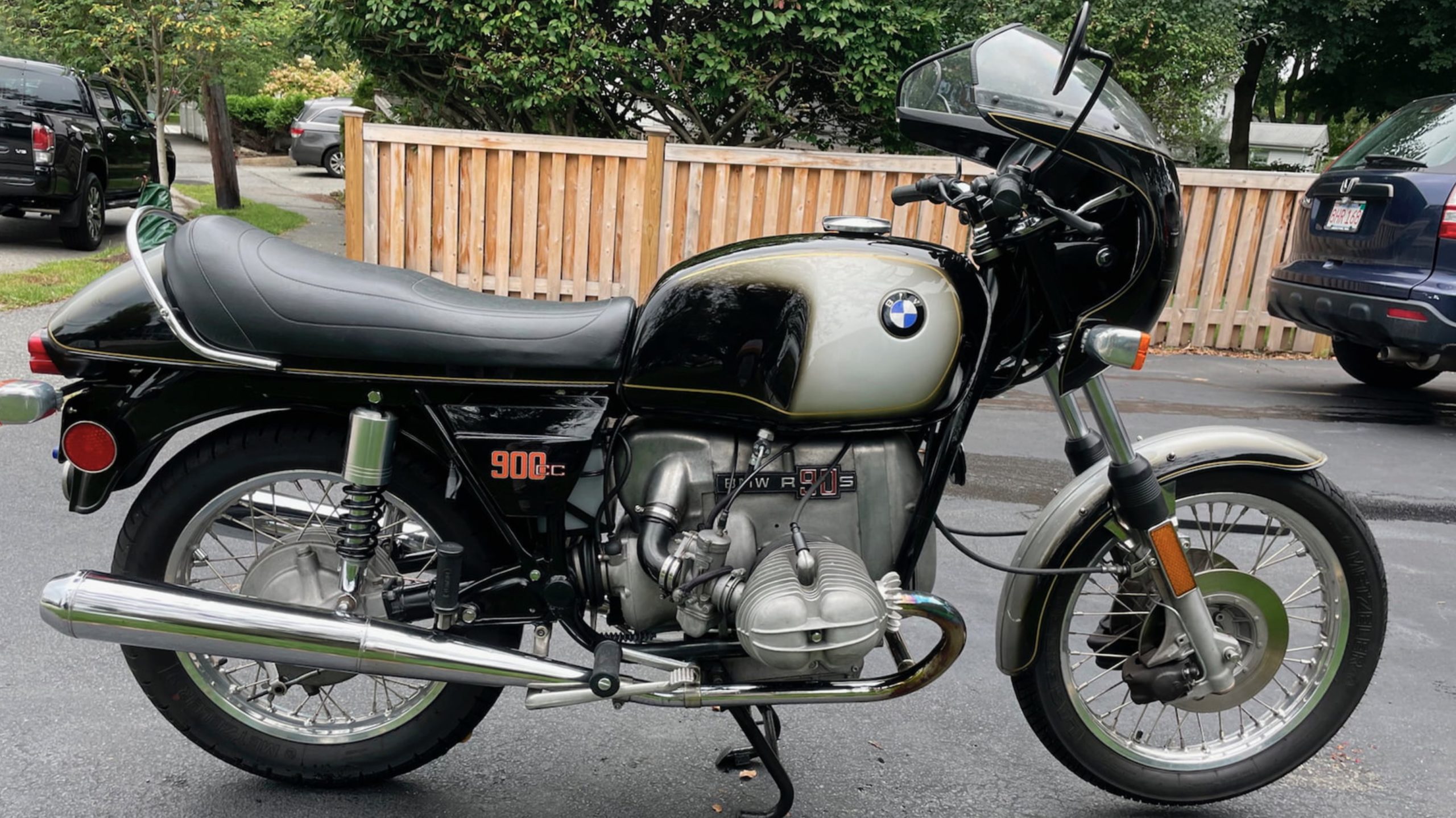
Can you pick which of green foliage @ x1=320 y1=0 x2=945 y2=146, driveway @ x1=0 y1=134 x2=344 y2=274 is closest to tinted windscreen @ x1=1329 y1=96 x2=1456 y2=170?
green foliage @ x1=320 y1=0 x2=945 y2=146

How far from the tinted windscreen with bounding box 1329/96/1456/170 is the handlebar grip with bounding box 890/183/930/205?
501 centimetres

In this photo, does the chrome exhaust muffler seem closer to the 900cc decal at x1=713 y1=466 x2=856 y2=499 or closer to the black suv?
the 900cc decal at x1=713 y1=466 x2=856 y2=499

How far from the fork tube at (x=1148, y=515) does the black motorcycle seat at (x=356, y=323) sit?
1.10 meters

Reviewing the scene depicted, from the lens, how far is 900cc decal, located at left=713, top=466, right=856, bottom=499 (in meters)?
2.52

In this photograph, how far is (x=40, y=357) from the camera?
2502mm

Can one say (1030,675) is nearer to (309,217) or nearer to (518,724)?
(518,724)

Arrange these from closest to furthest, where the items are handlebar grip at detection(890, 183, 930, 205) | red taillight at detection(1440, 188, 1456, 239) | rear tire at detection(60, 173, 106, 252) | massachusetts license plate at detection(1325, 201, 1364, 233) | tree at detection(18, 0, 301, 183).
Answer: handlebar grip at detection(890, 183, 930, 205) → red taillight at detection(1440, 188, 1456, 239) → massachusetts license plate at detection(1325, 201, 1364, 233) → rear tire at detection(60, 173, 106, 252) → tree at detection(18, 0, 301, 183)

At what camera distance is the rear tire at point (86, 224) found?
10.9 m

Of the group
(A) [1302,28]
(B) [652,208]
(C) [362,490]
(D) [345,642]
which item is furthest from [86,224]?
(A) [1302,28]

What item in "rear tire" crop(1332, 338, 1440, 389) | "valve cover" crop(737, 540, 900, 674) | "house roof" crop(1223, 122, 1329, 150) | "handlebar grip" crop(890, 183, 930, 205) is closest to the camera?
"valve cover" crop(737, 540, 900, 674)

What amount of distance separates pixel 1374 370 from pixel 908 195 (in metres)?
6.63

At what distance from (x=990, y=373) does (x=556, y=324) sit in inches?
38.0

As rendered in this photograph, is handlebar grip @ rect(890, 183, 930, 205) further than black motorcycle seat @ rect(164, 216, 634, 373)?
Yes

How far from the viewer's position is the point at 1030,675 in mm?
2756
